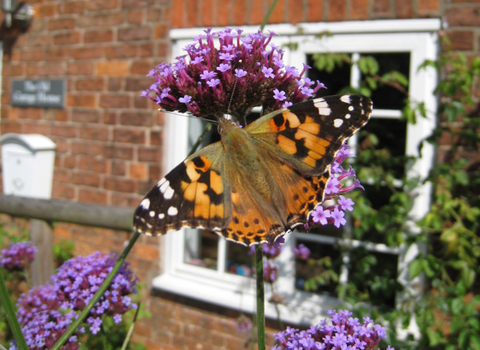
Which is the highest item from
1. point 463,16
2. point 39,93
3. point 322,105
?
point 463,16

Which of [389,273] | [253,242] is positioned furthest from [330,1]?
[253,242]

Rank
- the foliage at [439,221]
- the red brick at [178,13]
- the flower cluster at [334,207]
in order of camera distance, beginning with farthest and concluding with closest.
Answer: the red brick at [178,13]
the foliage at [439,221]
the flower cluster at [334,207]

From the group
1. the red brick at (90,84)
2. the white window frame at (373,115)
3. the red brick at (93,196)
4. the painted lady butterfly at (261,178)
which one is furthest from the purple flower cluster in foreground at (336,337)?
the red brick at (90,84)

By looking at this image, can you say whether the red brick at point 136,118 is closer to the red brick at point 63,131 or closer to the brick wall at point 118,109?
the brick wall at point 118,109

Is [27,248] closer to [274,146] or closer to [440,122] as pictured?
[274,146]

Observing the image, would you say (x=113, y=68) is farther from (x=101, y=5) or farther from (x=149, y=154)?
(x=149, y=154)

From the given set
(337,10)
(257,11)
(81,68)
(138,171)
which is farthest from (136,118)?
(337,10)
